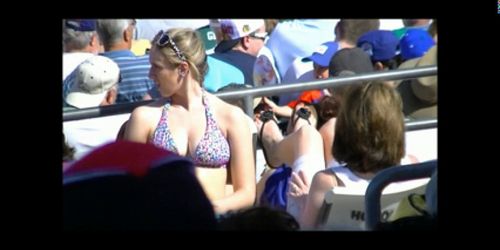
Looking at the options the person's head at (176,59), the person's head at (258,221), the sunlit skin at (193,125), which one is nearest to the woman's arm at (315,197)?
the sunlit skin at (193,125)

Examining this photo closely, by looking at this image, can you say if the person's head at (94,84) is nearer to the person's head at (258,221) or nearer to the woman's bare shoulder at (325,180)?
the woman's bare shoulder at (325,180)

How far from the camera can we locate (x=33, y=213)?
2.06 metres

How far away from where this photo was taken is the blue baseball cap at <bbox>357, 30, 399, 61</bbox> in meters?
5.09

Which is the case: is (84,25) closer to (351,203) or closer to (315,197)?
(315,197)

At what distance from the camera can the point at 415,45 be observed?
5.11m

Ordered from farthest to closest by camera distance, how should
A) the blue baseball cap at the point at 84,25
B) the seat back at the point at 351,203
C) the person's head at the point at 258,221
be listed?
1. the blue baseball cap at the point at 84,25
2. the seat back at the point at 351,203
3. the person's head at the point at 258,221

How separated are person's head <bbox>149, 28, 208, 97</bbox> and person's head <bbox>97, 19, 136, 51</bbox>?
1140 mm

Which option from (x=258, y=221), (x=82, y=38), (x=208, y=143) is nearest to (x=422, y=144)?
(x=208, y=143)

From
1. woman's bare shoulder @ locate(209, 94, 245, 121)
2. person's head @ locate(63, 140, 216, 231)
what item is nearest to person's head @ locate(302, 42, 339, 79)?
woman's bare shoulder @ locate(209, 94, 245, 121)

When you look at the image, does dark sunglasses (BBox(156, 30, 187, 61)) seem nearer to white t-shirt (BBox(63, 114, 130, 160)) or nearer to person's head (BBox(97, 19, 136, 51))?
white t-shirt (BBox(63, 114, 130, 160))

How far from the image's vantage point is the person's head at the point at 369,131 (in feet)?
10.7
